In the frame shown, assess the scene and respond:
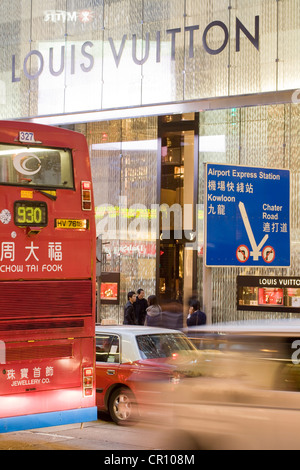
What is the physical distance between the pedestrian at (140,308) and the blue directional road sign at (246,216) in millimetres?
7212

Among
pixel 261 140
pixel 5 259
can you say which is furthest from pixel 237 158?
pixel 5 259

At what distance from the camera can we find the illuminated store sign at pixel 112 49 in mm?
17625

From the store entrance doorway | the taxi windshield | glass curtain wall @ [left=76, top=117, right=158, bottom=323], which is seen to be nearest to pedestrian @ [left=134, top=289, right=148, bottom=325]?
the store entrance doorway

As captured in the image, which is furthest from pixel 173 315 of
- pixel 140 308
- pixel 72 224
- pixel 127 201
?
pixel 72 224

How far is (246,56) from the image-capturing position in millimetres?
17250

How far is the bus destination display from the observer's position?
898 centimetres

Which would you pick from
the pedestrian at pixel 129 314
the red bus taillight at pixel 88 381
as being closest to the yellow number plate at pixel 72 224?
the red bus taillight at pixel 88 381

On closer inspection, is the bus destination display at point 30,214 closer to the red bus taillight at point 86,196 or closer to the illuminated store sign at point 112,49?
the red bus taillight at point 86,196

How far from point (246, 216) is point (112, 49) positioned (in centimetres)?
937

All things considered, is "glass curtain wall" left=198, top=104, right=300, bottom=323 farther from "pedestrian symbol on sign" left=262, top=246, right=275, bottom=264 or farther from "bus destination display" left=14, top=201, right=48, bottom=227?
"bus destination display" left=14, top=201, right=48, bottom=227

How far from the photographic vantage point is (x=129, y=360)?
1112cm

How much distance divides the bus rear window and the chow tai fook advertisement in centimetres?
900

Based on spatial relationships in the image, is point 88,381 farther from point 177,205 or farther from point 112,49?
point 112,49

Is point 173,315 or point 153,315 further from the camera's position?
point 173,315
